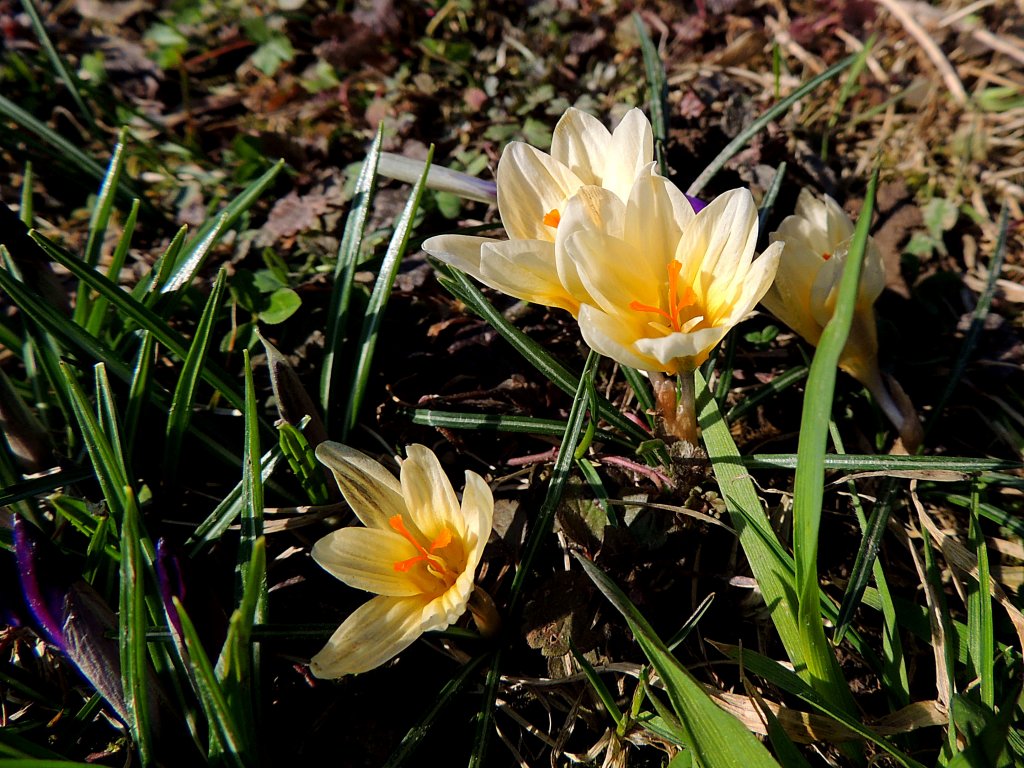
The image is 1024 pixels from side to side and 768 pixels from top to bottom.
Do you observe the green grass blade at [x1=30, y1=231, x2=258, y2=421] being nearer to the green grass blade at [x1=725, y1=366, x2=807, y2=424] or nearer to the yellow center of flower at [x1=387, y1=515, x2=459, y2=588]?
the yellow center of flower at [x1=387, y1=515, x2=459, y2=588]

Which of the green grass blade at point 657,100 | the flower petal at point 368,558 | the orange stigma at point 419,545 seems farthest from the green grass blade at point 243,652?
the green grass blade at point 657,100

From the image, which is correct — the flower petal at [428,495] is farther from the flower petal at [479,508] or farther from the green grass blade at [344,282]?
the green grass blade at [344,282]

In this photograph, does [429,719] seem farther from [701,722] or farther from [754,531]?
[754,531]

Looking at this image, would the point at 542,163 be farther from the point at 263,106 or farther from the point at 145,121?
the point at 145,121

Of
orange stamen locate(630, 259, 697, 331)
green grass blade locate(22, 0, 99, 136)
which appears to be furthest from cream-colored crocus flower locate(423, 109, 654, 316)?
green grass blade locate(22, 0, 99, 136)

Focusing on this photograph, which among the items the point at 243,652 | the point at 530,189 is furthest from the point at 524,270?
the point at 243,652

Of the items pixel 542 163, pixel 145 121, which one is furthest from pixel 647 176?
pixel 145 121
